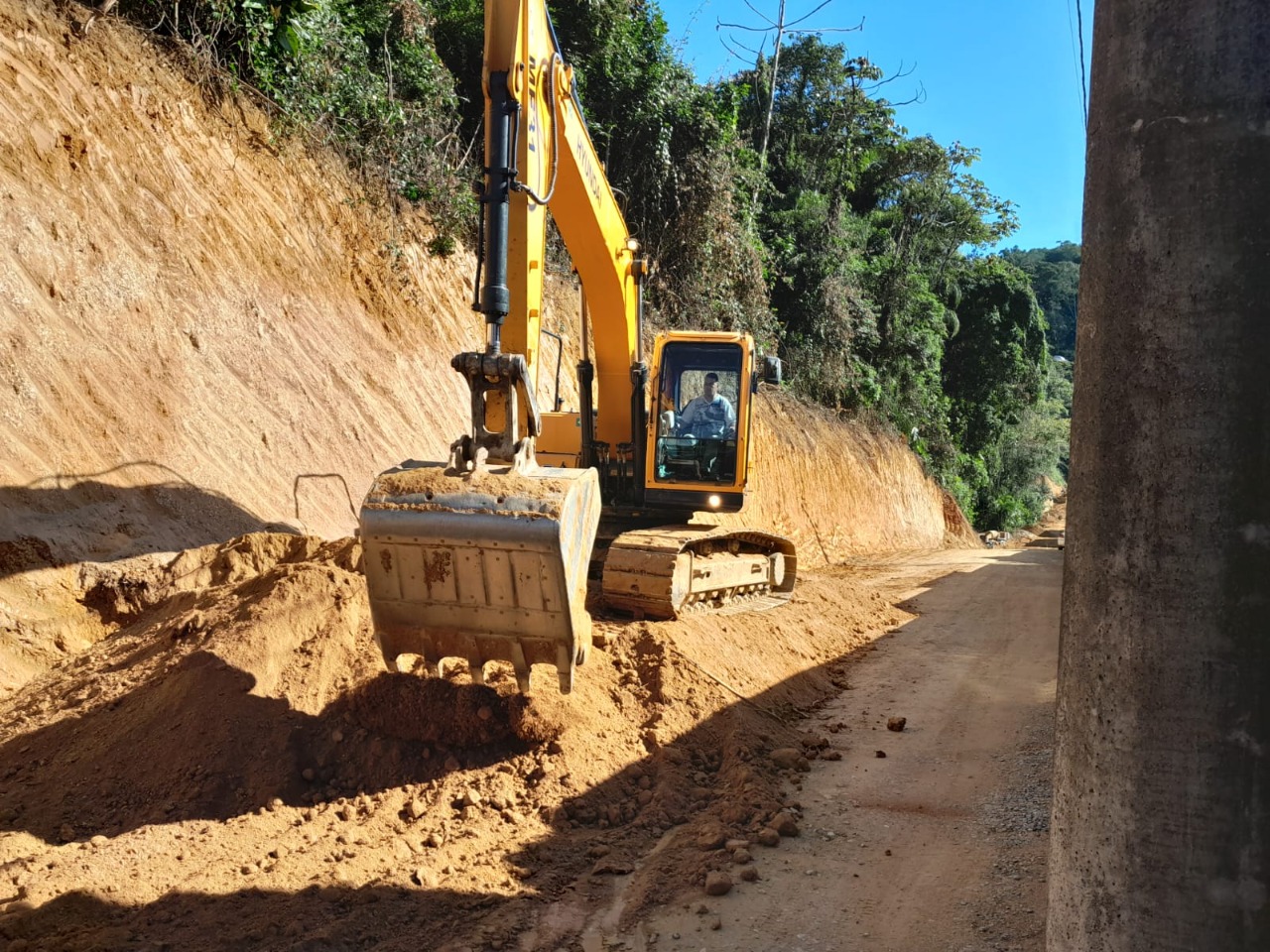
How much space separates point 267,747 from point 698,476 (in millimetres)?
4807

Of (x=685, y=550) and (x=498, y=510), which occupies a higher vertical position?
(x=498, y=510)

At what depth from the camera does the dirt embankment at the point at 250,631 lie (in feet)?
14.2

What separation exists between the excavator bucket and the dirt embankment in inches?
32.6

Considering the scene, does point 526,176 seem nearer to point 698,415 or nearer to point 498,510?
point 498,510

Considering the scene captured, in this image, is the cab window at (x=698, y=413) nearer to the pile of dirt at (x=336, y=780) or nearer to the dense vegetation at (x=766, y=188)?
the pile of dirt at (x=336, y=780)

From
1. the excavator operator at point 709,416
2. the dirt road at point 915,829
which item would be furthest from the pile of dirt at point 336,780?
the excavator operator at point 709,416

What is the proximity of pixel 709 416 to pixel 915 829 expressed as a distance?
4741 mm

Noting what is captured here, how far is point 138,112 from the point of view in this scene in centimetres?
1047

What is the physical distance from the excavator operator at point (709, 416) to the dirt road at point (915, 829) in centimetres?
249

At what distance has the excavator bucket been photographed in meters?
4.60

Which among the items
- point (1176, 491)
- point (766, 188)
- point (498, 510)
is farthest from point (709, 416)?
point (766, 188)

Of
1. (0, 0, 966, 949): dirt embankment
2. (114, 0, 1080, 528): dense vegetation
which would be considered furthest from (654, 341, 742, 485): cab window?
(114, 0, 1080, 528): dense vegetation

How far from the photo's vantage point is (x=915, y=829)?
5109 mm

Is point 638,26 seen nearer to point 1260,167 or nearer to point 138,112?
point 138,112
